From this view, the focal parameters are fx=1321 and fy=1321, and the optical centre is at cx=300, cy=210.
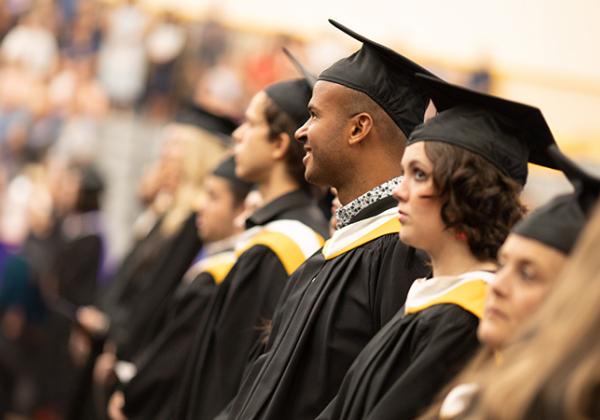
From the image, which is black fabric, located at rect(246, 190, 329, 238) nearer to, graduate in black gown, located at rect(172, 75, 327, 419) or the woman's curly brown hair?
graduate in black gown, located at rect(172, 75, 327, 419)

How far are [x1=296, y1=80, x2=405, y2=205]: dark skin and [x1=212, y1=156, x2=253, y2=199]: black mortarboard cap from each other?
2580 millimetres

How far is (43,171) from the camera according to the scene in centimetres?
1422

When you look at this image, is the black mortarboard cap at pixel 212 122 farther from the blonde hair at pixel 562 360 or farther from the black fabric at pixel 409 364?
the blonde hair at pixel 562 360

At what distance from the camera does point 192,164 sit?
771 centimetres

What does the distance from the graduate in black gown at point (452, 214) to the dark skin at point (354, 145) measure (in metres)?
0.59

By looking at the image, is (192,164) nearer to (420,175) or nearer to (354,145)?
(354,145)

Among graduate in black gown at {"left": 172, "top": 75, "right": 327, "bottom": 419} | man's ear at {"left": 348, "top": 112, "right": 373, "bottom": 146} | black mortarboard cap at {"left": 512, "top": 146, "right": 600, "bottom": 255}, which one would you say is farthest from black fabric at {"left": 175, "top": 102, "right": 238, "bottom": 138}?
black mortarboard cap at {"left": 512, "top": 146, "right": 600, "bottom": 255}

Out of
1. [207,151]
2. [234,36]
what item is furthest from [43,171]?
[207,151]

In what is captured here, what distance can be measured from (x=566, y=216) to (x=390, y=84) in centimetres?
150

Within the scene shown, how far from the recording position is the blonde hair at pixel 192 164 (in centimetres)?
762

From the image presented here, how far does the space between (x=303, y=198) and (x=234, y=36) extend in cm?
1076

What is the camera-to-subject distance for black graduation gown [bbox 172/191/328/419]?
4.97 m

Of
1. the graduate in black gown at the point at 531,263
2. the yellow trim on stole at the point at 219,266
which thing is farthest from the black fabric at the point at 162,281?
the graduate in black gown at the point at 531,263

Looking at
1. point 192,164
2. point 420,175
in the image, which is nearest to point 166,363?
point 192,164
